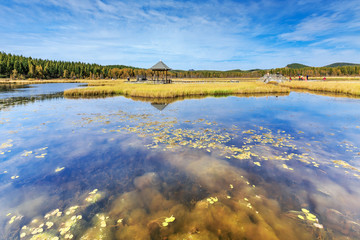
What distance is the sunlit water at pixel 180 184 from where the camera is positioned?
11.6 ft

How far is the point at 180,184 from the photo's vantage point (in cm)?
501

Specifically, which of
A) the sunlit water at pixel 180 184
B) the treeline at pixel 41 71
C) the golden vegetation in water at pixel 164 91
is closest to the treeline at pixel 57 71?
the treeline at pixel 41 71

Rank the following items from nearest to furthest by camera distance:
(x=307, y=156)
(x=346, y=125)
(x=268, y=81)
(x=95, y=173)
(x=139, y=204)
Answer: (x=139, y=204), (x=95, y=173), (x=307, y=156), (x=346, y=125), (x=268, y=81)

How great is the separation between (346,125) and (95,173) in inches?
556

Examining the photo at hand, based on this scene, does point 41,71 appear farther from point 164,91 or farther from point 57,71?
point 164,91

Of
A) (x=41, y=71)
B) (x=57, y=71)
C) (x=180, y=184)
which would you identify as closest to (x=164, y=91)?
(x=180, y=184)

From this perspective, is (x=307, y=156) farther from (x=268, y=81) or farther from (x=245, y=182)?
(x=268, y=81)

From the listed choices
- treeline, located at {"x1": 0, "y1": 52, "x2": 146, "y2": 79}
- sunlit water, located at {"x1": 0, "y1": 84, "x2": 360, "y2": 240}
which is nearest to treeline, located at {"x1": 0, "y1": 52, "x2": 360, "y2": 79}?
treeline, located at {"x1": 0, "y1": 52, "x2": 146, "y2": 79}

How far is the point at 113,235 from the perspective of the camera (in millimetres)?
3375

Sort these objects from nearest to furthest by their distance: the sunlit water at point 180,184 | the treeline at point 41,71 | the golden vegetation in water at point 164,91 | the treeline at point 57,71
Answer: the sunlit water at point 180,184
the golden vegetation in water at point 164,91
the treeline at point 41,71
the treeline at point 57,71

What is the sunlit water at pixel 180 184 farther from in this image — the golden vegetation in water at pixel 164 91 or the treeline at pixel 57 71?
the treeline at pixel 57 71

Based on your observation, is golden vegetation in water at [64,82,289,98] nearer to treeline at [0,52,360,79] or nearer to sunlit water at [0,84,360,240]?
sunlit water at [0,84,360,240]

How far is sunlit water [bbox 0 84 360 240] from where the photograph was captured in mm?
3545

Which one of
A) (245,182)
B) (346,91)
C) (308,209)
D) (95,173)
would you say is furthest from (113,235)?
(346,91)
